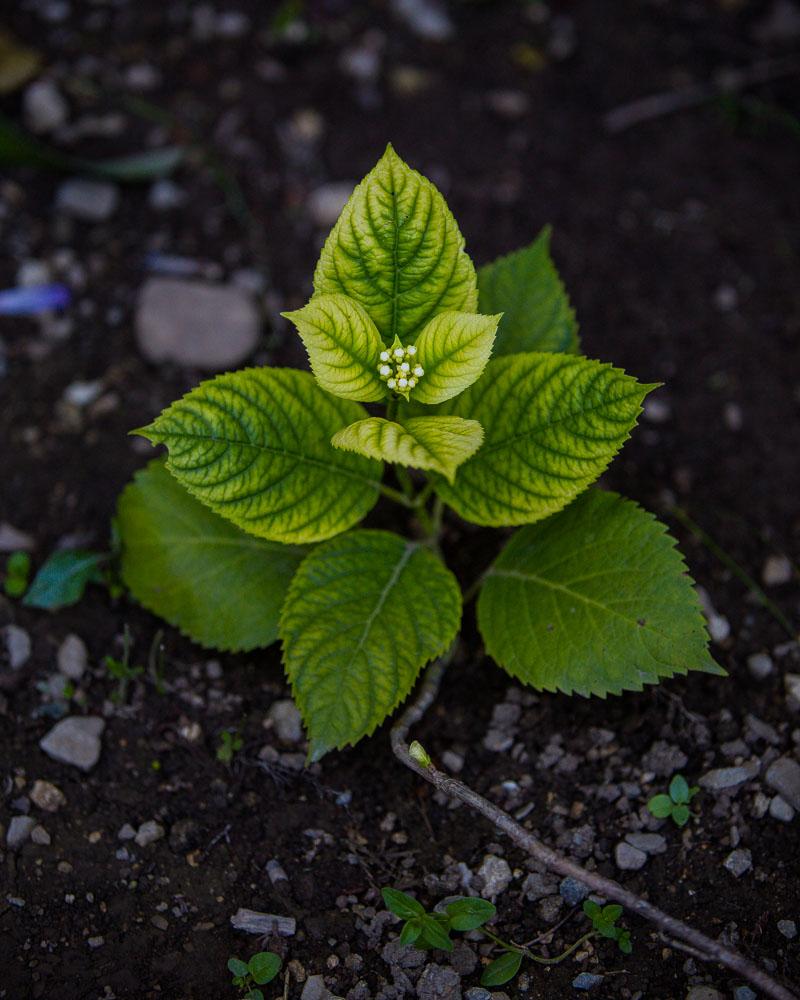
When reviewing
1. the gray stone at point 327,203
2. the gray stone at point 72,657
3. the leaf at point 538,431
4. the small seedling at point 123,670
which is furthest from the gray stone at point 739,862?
the gray stone at point 327,203

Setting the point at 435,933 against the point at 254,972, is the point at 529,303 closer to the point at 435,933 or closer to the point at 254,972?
the point at 435,933

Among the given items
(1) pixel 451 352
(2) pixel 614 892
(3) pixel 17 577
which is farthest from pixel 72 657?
(2) pixel 614 892

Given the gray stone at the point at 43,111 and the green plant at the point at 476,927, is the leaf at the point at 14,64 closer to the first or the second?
the gray stone at the point at 43,111

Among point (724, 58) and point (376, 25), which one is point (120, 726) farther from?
point (724, 58)

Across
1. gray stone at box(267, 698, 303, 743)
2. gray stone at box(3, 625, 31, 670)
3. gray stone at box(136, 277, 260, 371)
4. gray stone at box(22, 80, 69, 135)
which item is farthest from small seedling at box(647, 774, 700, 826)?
gray stone at box(22, 80, 69, 135)

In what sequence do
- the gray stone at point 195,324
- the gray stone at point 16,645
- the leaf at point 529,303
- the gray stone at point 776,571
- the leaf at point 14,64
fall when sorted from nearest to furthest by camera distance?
the leaf at point 529,303, the gray stone at point 16,645, the gray stone at point 776,571, the gray stone at point 195,324, the leaf at point 14,64

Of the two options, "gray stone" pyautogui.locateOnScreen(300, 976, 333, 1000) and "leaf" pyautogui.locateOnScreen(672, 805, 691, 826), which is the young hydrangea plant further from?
"gray stone" pyautogui.locateOnScreen(300, 976, 333, 1000)
